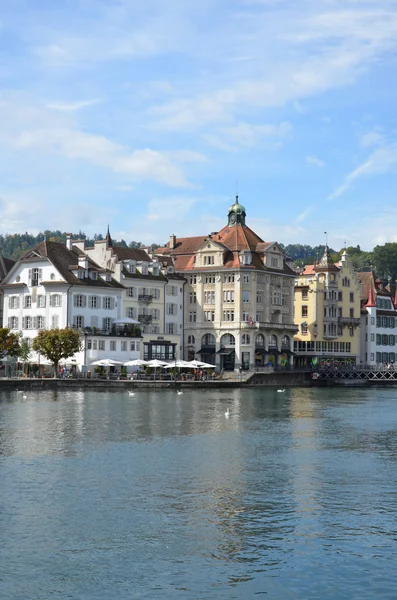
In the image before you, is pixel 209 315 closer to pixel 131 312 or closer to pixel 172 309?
pixel 172 309

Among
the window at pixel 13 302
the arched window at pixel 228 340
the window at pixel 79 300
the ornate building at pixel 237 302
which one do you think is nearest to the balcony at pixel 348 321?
the ornate building at pixel 237 302

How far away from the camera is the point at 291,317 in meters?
138

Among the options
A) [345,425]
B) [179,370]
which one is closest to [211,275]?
[179,370]

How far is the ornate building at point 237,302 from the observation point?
130 m

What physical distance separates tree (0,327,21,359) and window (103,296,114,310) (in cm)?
1445

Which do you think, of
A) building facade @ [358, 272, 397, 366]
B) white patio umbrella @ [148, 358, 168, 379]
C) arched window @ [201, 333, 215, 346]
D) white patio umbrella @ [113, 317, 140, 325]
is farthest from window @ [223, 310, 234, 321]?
building facade @ [358, 272, 397, 366]

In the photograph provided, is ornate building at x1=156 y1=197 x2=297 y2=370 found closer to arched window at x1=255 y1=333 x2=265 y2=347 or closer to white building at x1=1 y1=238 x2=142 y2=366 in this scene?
arched window at x1=255 y1=333 x2=265 y2=347

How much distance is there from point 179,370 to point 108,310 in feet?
37.1

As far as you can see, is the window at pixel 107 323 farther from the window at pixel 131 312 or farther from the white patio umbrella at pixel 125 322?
the window at pixel 131 312

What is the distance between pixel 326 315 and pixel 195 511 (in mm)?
112402

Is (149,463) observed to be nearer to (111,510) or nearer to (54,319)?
(111,510)

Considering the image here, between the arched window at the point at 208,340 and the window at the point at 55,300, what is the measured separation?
78.7ft

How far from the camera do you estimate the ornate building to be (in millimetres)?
130250

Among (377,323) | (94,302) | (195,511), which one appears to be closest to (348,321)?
(377,323)
